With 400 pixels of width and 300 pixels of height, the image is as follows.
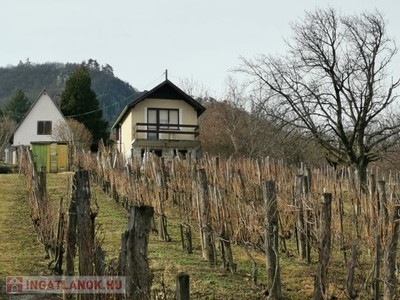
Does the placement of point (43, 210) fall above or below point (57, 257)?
above

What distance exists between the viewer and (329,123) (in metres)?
21.7

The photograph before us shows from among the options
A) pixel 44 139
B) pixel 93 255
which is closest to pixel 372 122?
pixel 93 255

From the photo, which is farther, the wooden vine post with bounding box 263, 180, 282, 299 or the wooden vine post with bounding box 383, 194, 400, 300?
the wooden vine post with bounding box 263, 180, 282, 299

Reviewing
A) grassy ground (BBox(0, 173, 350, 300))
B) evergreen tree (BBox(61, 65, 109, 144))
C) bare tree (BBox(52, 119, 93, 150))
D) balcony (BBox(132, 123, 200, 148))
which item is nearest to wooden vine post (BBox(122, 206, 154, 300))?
grassy ground (BBox(0, 173, 350, 300))

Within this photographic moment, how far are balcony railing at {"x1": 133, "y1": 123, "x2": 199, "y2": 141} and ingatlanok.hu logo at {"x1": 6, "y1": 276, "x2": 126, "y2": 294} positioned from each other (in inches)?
894

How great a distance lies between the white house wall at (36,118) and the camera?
1592 inches

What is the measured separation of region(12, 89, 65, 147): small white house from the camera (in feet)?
133

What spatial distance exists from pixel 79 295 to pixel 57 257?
Result: 106 inches

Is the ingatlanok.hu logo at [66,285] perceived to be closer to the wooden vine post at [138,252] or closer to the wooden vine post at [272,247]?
the wooden vine post at [138,252]

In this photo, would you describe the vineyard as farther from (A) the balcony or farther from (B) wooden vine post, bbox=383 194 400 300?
(A) the balcony

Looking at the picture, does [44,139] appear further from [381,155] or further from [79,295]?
[79,295]

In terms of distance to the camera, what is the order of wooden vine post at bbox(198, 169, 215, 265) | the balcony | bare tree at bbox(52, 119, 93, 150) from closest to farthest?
wooden vine post at bbox(198, 169, 215, 265) → the balcony → bare tree at bbox(52, 119, 93, 150)

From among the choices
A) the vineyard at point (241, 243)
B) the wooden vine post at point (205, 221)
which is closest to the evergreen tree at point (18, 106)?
the vineyard at point (241, 243)

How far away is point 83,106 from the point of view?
46.0 meters
